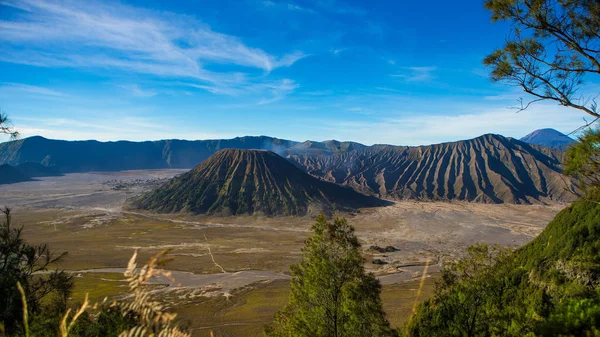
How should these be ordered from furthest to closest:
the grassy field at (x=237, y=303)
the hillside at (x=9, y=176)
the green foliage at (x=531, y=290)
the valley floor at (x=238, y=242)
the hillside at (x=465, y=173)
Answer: the hillside at (x=9, y=176)
the hillside at (x=465, y=173)
the valley floor at (x=238, y=242)
the grassy field at (x=237, y=303)
the green foliage at (x=531, y=290)

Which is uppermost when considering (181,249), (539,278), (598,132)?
(598,132)

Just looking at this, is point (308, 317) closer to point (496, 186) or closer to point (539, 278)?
point (539, 278)

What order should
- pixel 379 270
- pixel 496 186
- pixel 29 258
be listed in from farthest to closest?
1. pixel 496 186
2. pixel 379 270
3. pixel 29 258

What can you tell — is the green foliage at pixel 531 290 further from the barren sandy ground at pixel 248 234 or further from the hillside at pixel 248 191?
the hillside at pixel 248 191

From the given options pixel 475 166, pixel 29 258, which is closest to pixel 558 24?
pixel 29 258

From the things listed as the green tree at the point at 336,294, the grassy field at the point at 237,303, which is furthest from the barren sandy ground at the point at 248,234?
the green tree at the point at 336,294

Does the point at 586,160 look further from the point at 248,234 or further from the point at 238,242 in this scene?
the point at 248,234

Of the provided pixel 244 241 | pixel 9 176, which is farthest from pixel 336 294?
pixel 9 176

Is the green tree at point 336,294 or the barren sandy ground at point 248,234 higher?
the green tree at point 336,294
